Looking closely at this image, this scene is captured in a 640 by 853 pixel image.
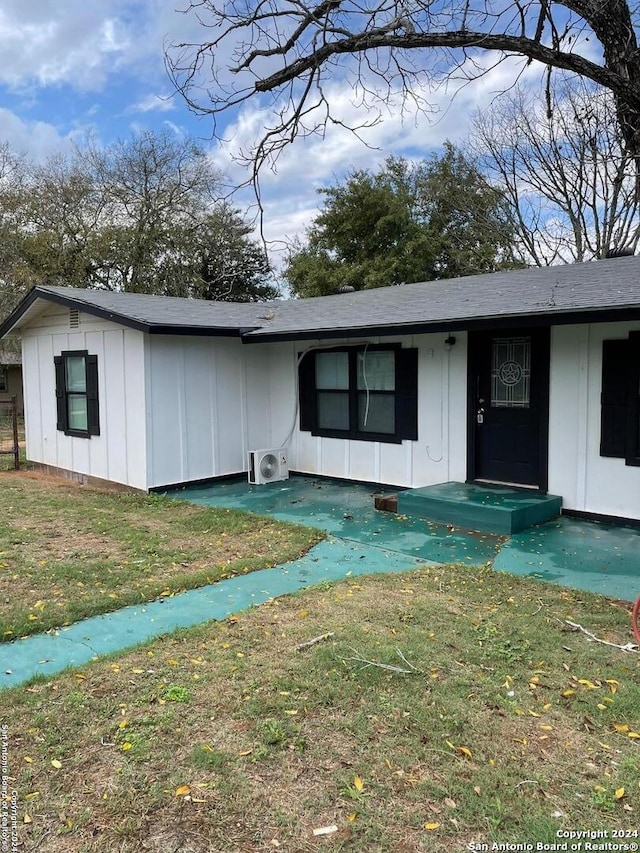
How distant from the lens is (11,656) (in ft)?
11.4

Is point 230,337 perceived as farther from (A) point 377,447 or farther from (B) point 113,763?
(B) point 113,763

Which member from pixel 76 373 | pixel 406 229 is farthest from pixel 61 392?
pixel 406 229

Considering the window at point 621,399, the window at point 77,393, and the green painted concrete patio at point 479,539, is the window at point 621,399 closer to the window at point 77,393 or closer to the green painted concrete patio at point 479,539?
the green painted concrete patio at point 479,539

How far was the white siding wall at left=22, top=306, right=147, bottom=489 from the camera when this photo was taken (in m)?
8.23

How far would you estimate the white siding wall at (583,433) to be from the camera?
6211mm

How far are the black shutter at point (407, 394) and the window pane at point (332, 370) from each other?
3.12ft

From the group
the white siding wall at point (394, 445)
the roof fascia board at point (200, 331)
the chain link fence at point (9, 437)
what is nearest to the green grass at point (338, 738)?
the white siding wall at point (394, 445)

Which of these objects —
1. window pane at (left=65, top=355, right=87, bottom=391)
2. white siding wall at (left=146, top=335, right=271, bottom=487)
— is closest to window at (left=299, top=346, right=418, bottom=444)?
white siding wall at (left=146, top=335, right=271, bottom=487)

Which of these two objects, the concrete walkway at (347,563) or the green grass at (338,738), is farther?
the concrete walkway at (347,563)

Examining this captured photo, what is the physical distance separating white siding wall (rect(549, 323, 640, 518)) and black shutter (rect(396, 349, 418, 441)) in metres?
1.73

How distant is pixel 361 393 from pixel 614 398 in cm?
330

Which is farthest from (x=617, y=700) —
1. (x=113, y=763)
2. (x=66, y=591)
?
(x=66, y=591)

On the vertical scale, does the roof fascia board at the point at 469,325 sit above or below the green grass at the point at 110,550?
above

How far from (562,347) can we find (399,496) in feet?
7.78
